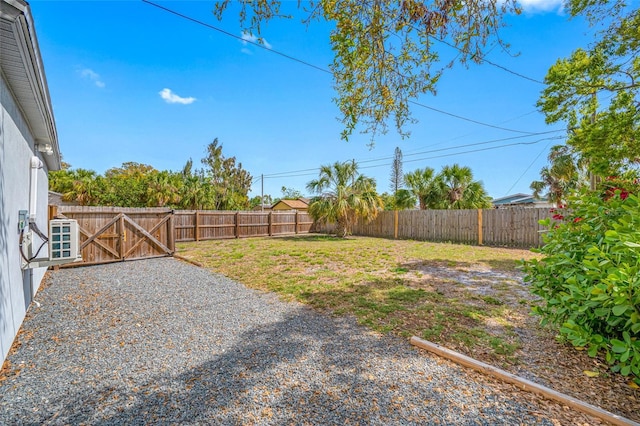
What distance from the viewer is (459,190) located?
45.8 ft

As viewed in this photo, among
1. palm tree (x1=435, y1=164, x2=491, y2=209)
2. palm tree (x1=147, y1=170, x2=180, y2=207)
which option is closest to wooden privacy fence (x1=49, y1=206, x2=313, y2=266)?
palm tree (x1=147, y1=170, x2=180, y2=207)

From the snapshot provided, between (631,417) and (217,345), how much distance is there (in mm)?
3241

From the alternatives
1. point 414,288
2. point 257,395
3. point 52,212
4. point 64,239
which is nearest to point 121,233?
point 52,212

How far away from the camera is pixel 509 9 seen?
3158 millimetres

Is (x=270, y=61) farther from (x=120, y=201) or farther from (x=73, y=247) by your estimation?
(x=120, y=201)

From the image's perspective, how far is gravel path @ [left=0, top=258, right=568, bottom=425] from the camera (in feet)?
6.01

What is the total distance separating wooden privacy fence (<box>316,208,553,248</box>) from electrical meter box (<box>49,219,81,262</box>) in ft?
35.8

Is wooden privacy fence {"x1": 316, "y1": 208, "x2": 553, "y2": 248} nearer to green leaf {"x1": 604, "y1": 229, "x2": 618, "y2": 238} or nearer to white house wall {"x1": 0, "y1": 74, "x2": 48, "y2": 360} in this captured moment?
green leaf {"x1": 604, "y1": 229, "x2": 618, "y2": 238}

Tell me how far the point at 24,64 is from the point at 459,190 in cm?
1497

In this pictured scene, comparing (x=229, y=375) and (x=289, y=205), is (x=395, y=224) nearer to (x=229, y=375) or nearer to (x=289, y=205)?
(x=229, y=375)

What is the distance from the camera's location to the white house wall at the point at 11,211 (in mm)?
2531

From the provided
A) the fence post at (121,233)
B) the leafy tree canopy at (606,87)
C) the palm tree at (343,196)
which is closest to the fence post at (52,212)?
the fence post at (121,233)

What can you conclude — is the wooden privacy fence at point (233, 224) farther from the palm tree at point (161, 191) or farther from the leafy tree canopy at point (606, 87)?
the leafy tree canopy at point (606, 87)

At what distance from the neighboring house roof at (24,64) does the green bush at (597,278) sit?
14.0 ft
